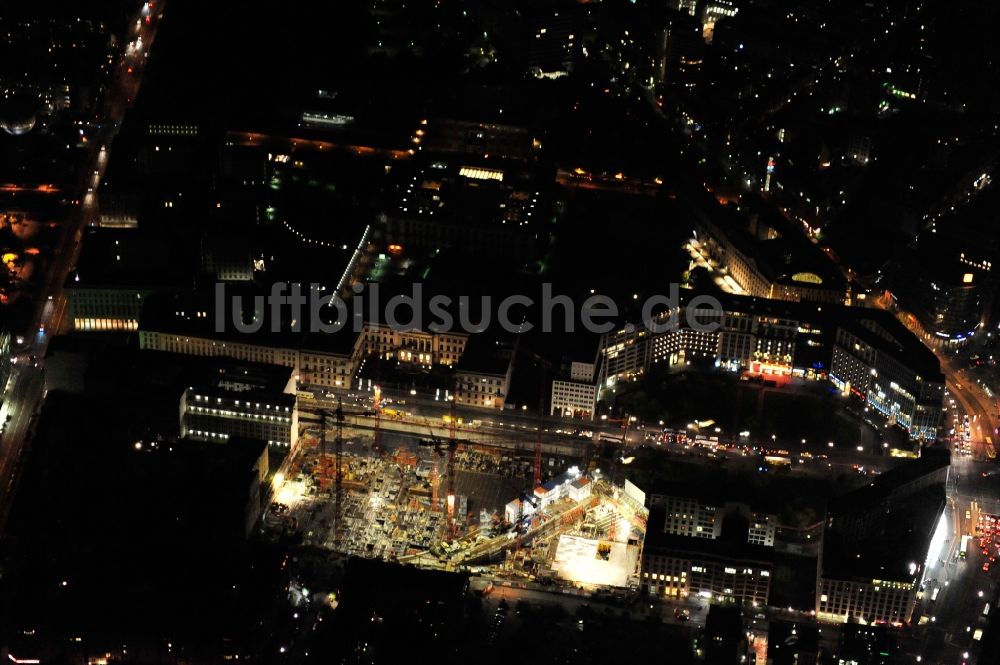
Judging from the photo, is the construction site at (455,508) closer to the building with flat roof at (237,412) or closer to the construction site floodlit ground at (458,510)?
the construction site floodlit ground at (458,510)

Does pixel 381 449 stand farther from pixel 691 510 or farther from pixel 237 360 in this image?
pixel 691 510

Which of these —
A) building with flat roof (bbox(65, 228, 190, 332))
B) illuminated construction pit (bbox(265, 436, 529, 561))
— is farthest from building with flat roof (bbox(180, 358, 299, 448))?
building with flat roof (bbox(65, 228, 190, 332))

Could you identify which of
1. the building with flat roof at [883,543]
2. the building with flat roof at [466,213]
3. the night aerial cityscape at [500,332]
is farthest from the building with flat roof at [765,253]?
the building with flat roof at [883,543]

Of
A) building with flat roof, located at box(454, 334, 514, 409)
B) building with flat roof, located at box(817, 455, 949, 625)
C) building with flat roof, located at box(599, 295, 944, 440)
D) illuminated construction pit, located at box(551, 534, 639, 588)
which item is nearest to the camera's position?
building with flat roof, located at box(817, 455, 949, 625)

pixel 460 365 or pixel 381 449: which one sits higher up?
pixel 460 365

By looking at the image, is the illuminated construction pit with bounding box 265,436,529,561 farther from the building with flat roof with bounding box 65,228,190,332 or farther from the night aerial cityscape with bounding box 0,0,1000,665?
the building with flat roof with bounding box 65,228,190,332

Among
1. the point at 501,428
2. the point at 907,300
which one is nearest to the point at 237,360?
the point at 501,428
